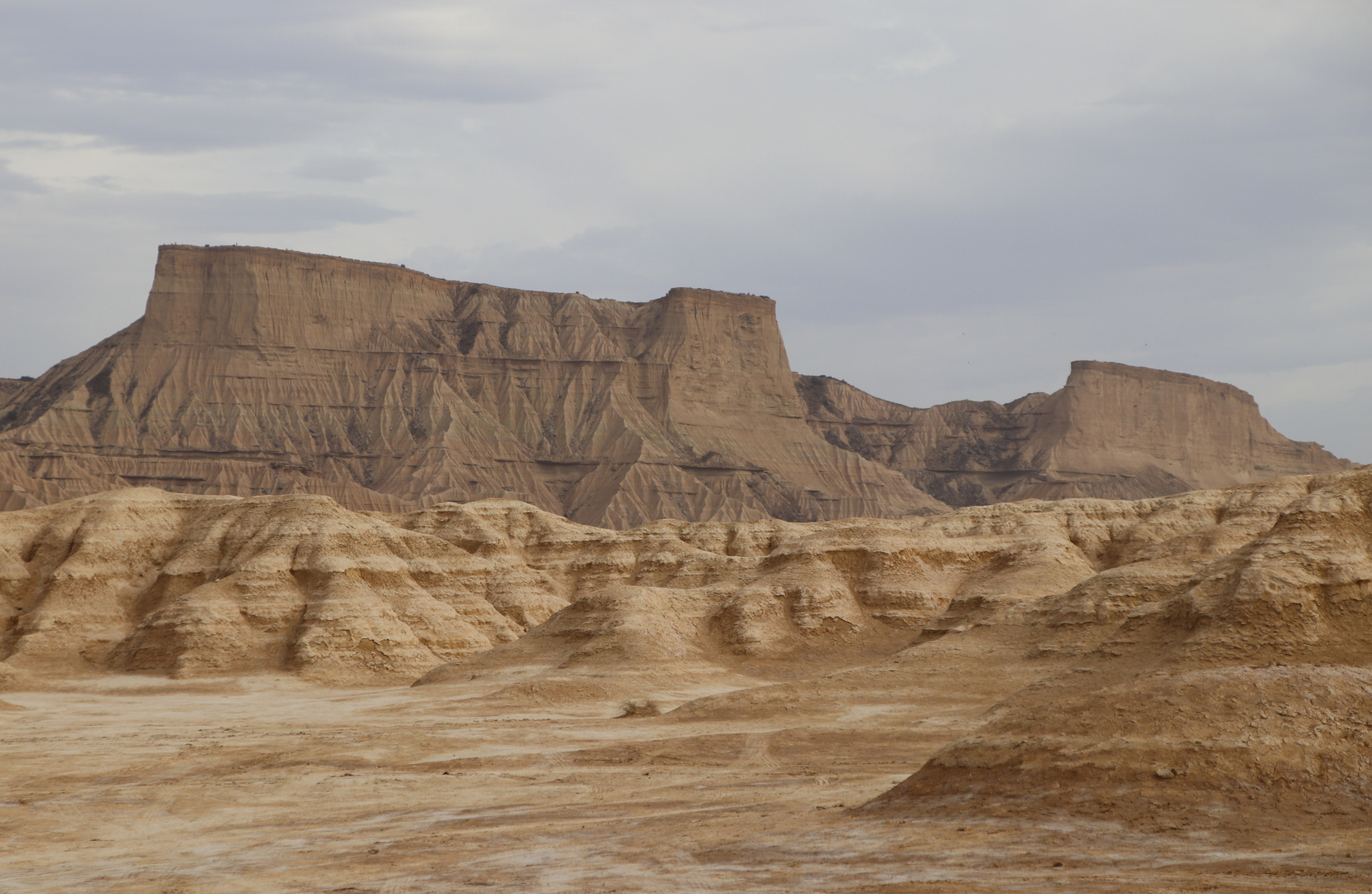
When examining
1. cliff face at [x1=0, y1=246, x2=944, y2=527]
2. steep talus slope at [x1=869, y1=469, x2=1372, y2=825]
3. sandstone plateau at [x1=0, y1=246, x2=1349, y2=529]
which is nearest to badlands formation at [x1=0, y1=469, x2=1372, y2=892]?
steep talus slope at [x1=869, y1=469, x2=1372, y2=825]

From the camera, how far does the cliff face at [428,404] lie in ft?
513

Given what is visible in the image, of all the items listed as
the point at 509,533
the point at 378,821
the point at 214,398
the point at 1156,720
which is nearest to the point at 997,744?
the point at 1156,720

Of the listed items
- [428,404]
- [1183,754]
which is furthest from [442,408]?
[1183,754]

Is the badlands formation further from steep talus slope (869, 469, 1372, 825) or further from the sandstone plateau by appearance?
the sandstone plateau

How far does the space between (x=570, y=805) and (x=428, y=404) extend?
148282 mm

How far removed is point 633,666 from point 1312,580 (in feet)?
95.3

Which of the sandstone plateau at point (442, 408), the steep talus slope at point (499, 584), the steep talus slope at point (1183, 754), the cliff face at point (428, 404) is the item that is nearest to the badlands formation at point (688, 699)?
the steep talus slope at point (1183, 754)

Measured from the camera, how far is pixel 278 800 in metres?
31.0

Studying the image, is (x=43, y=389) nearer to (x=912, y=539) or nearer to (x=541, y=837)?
(x=912, y=539)

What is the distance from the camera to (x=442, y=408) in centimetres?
17325

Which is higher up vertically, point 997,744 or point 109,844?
point 997,744

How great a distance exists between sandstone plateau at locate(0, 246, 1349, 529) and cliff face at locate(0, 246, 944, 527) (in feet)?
0.88

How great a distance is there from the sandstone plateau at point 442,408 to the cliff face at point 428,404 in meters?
0.27

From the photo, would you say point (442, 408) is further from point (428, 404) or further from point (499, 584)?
point (499, 584)
